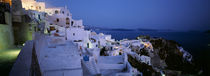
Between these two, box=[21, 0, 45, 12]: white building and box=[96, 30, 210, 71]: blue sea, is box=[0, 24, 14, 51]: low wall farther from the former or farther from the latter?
box=[96, 30, 210, 71]: blue sea

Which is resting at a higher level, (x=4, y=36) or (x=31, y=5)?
(x=31, y=5)

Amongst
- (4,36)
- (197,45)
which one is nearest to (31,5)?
(4,36)

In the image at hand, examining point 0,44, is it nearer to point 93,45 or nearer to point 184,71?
point 93,45

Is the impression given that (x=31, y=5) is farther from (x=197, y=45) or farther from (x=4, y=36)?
(x=197, y=45)

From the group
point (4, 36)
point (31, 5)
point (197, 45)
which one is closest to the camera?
point (4, 36)

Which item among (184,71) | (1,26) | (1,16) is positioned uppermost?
(1,16)

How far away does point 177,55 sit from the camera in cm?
4119

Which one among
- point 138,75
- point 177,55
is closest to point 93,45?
point 138,75

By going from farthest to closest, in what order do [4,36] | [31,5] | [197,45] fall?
[197,45] → [31,5] → [4,36]

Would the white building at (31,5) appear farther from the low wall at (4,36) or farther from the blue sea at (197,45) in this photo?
the blue sea at (197,45)

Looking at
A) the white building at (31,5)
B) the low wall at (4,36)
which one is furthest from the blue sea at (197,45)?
the white building at (31,5)

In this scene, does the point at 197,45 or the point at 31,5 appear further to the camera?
the point at 197,45

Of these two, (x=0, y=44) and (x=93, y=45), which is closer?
(x=0, y=44)

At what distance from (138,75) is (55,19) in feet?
67.5
